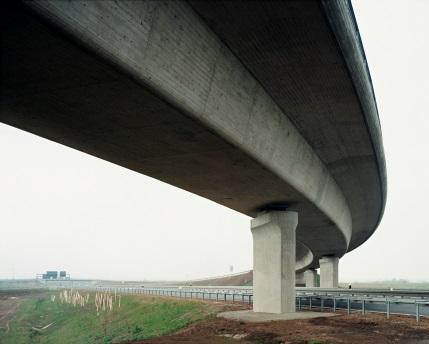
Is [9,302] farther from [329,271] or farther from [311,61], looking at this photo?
[311,61]

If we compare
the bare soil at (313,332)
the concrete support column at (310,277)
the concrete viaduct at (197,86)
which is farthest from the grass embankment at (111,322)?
the concrete support column at (310,277)

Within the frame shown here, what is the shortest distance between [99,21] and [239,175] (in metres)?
11.2

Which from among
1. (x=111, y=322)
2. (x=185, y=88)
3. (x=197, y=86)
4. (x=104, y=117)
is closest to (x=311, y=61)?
(x=197, y=86)

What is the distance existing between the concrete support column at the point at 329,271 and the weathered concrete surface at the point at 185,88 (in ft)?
152

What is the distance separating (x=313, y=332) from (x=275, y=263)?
Answer: 9.05 m

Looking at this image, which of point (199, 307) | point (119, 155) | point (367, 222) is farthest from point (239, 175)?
point (367, 222)

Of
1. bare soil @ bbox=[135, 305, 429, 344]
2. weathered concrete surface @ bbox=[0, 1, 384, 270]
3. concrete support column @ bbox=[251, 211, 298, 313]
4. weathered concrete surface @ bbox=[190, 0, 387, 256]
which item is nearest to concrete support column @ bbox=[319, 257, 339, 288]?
concrete support column @ bbox=[251, 211, 298, 313]

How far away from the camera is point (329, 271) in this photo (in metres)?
65.6

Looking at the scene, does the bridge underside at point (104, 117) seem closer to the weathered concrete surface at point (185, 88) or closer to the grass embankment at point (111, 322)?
the weathered concrete surface at point (185, 88)

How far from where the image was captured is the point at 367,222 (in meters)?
48.0

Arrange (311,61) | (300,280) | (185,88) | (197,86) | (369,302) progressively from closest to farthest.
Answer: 1. (185,88)
2. (197,86)
3. (311,61)
4. (369,302)
5. (300,280)

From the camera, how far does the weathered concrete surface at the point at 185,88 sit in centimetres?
971

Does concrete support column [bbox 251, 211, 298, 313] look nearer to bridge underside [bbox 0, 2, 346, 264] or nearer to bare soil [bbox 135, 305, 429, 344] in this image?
bare soil [bbox 135, 305, 429, 344]

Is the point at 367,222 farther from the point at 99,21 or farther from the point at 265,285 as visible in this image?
the point at 99,21
